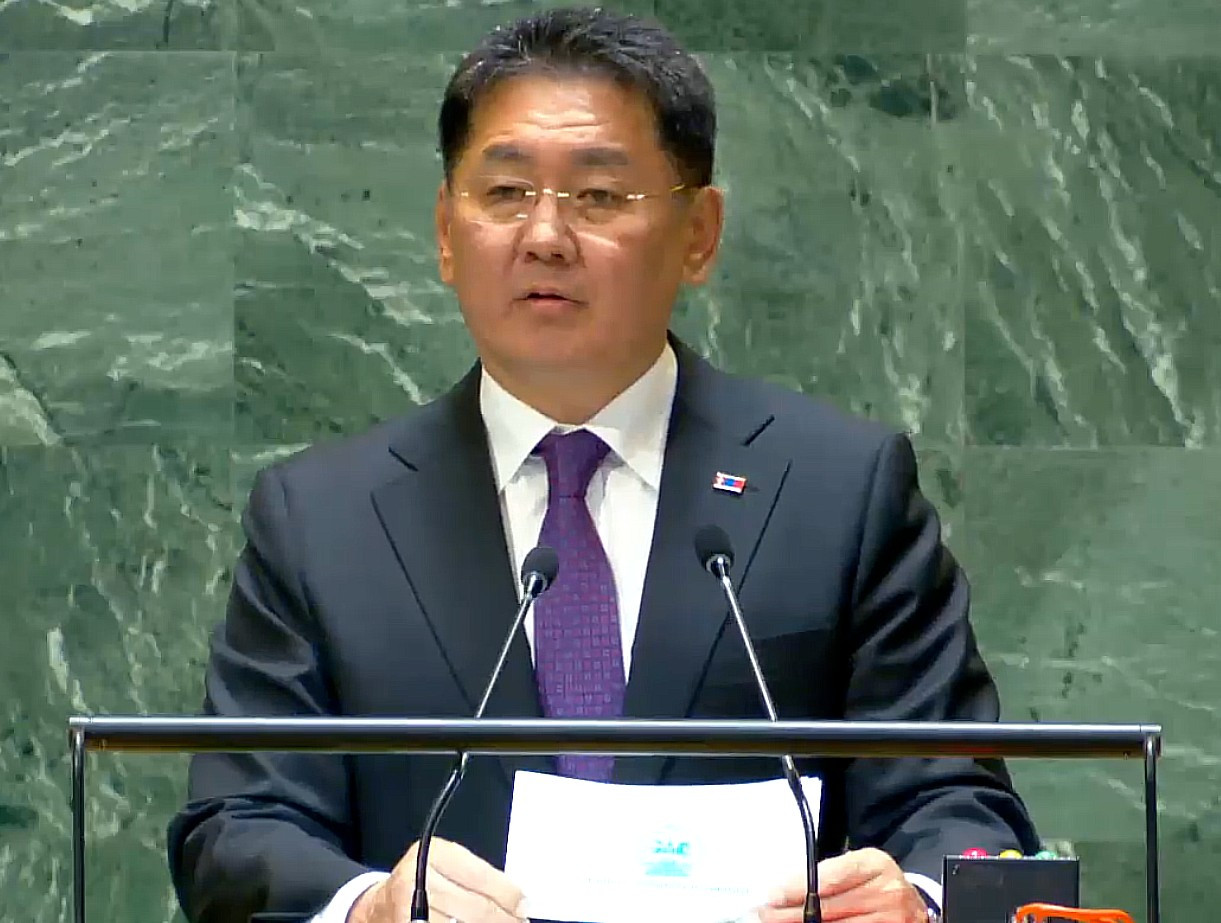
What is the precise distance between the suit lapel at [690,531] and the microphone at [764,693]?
348mm

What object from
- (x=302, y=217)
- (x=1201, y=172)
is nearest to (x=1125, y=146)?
(x=1201, y=172)

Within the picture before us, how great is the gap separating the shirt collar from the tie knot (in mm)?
12

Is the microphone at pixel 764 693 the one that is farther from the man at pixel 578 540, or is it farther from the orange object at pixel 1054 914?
the man at pixel 578 540

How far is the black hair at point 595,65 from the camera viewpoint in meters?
2.77

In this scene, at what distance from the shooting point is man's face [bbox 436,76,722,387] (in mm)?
2674

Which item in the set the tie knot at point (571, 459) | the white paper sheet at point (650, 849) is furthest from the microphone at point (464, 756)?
the tie knot at point (571, 459)

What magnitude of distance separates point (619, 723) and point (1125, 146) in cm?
269

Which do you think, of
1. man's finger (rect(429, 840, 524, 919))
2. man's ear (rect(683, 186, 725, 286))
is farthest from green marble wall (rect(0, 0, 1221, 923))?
A: man's finger (rect(429, 840, 524, 919))

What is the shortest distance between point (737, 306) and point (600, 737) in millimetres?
2446

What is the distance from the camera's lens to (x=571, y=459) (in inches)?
108

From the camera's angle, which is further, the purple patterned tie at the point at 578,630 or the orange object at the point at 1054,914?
the purple patterned tie at the point at 578,630

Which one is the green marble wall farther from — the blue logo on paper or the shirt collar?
the blue logo on paper

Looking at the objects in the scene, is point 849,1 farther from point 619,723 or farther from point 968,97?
point 619,723

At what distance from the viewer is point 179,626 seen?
4.03 meters
